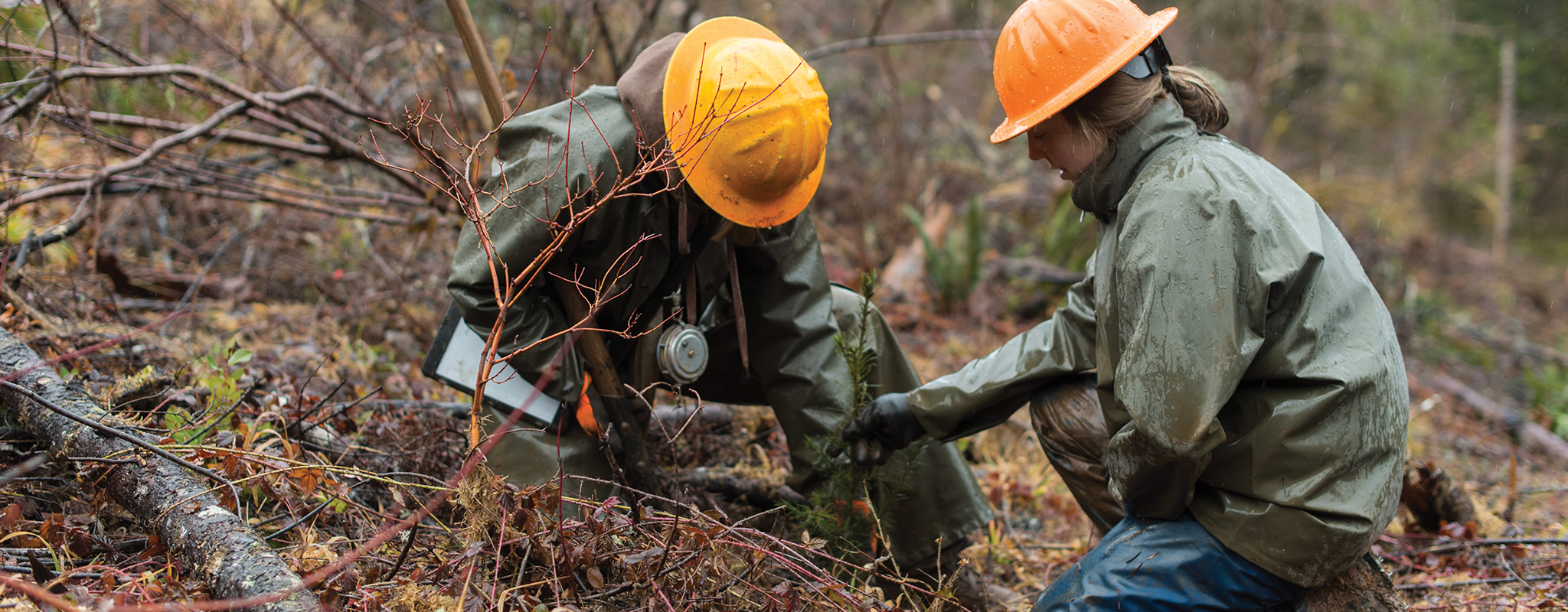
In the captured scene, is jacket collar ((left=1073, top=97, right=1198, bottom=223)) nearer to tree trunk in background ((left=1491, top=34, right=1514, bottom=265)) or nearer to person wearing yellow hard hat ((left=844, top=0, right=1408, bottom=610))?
person wearing yellow hard hat ((left=844, top=0, right=1408, bottom=610))

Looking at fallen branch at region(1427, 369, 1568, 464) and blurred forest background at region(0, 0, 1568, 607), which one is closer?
blurred forest background at region(0, 0, 1568, 607)

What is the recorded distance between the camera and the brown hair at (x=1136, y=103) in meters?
2.09

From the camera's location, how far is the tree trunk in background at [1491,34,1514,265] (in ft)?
44.2

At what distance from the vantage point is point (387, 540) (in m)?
2.06

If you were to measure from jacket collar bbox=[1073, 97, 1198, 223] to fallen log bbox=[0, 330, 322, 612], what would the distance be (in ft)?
6.35

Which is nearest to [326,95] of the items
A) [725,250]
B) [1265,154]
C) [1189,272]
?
[725,250]

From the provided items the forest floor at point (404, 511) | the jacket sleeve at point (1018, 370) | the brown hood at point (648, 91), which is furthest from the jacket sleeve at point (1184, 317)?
the brown hood at point (648, 91)

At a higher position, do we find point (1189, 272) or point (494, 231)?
point (494, 231)

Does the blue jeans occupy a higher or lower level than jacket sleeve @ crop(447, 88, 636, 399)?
lower

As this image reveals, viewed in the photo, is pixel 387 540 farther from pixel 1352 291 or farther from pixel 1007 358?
pixel 1352 291

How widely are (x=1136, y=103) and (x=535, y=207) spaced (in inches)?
61.0

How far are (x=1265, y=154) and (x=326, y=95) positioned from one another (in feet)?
37.8

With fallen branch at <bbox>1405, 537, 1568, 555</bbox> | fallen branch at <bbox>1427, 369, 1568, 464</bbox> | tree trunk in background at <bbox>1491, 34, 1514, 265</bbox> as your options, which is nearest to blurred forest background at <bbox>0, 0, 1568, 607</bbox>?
fallen branch at <bbox>1427, 369, 1568, 464</bbox>

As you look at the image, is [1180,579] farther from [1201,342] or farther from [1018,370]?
[1018,370]
